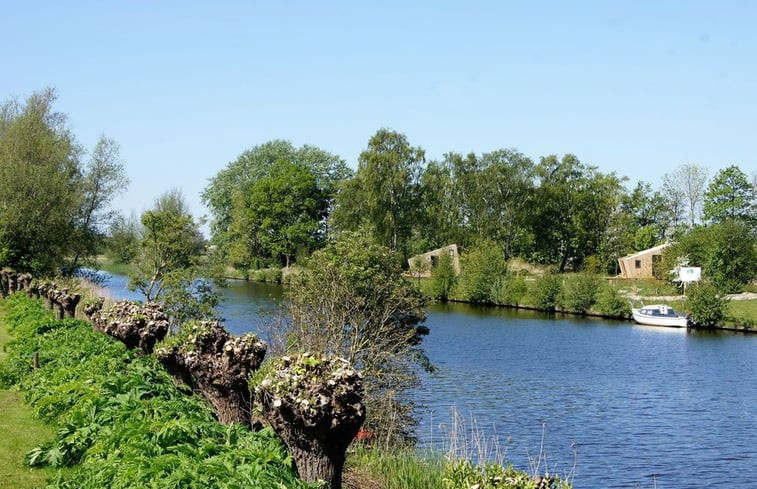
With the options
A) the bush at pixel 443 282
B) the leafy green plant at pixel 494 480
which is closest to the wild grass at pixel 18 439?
the leafy green plant at pixel 494 480

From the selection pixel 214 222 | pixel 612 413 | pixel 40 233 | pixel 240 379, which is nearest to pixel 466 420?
pixel 612 413

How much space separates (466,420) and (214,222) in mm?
82692

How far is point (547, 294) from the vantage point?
69.1 m

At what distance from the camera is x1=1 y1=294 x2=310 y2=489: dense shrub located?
781 centimetres

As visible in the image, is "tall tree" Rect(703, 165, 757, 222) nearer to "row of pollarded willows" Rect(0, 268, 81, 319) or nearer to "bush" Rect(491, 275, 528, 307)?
"bush" Rect(491, 275, 528, 307)

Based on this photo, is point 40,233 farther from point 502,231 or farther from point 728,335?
point 502,231

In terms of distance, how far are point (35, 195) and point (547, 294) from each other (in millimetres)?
41181

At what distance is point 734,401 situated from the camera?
3350 cm

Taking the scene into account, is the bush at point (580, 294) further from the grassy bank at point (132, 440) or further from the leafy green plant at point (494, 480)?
the leafy green plant at point (494, 480)

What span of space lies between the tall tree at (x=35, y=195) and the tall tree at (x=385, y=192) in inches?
1464

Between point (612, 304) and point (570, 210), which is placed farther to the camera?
point (570, 210)

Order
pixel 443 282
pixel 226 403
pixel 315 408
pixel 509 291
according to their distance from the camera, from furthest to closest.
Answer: pixel 443 282 < pixel 509 291 < pixel 226 403 < pixel 315 408

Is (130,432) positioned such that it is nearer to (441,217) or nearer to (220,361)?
(220,361)

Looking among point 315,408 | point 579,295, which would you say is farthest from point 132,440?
point 579,295
